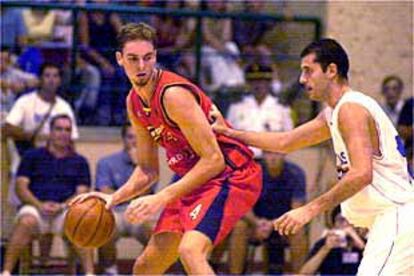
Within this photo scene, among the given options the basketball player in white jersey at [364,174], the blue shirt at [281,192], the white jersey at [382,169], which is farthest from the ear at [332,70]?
the blue shirt at [281,192]

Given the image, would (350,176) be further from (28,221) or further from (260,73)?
(260,73)

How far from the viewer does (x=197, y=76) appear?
11.1m

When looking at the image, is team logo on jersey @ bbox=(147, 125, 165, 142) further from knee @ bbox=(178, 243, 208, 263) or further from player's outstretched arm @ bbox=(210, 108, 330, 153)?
knee @ bbox=(178, 243, 208, 263)

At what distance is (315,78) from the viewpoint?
5.96m

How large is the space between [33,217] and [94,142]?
115 cm

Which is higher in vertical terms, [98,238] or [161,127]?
[161,127]

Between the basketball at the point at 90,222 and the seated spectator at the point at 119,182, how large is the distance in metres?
2.96

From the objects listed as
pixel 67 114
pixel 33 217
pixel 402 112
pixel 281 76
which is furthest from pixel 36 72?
pixel 402 112

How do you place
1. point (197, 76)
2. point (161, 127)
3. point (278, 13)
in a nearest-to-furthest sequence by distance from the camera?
1. point (161, 127)
2. point (197, 76)
3. point (278, 13)

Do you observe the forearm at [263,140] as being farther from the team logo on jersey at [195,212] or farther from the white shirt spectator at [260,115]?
the white shirt spectator at [260,115]

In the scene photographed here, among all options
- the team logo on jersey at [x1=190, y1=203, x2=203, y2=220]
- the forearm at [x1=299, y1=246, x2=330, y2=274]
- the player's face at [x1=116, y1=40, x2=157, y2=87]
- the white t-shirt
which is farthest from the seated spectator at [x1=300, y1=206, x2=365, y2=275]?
the player's face at [x1=116, y1=40, x2=157, y2=87]

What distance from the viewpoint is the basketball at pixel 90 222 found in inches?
259

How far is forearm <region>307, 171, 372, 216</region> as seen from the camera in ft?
18.4

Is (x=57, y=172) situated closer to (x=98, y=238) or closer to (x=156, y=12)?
(x=156, y=12)
